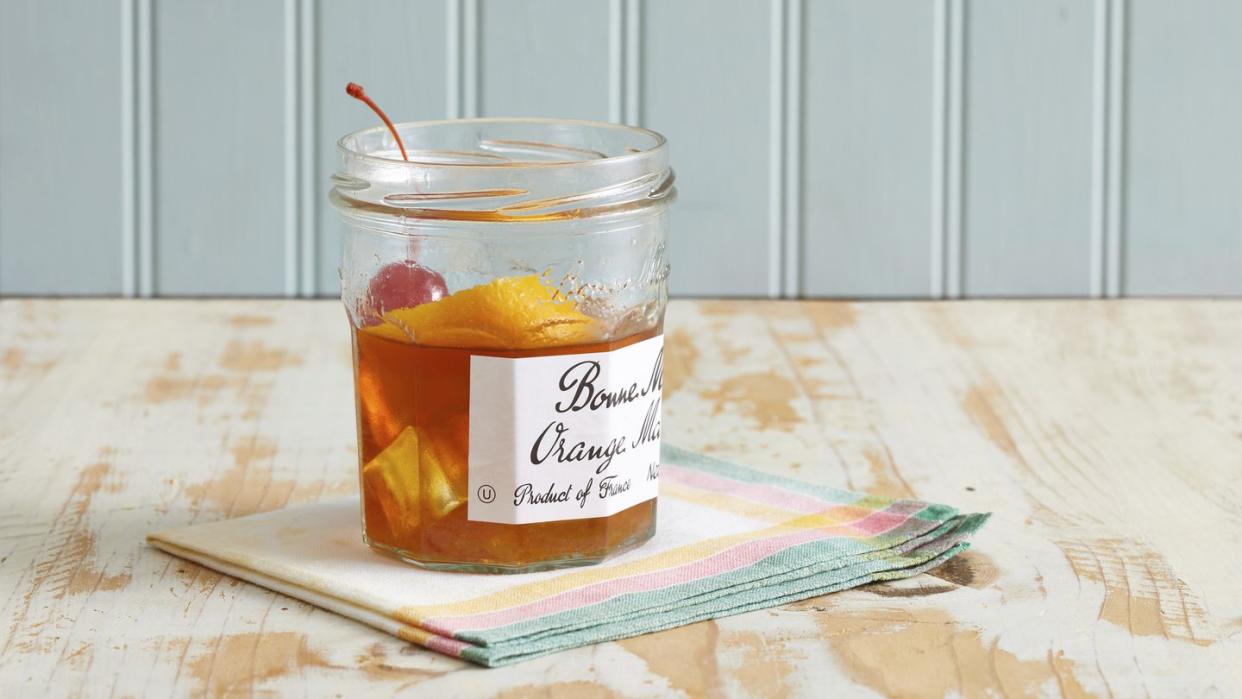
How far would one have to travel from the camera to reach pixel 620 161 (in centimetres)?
54

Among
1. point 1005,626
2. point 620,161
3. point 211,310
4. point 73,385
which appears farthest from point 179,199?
point 1005,626

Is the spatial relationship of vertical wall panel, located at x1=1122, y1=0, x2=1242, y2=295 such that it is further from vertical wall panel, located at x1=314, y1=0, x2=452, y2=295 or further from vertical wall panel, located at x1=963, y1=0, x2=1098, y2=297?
vertical wall panel, located at x1=314, y1=0, x2=452, y2=295

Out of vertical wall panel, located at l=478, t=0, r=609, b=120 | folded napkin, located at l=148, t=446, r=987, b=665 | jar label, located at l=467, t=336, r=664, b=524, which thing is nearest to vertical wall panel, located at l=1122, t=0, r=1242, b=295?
vertical wall panel, located at l=478, t=0, r=609, b=120

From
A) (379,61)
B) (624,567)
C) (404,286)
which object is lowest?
(624,567)

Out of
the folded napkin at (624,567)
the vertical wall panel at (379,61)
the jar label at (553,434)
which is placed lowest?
the folded napkin at (624,567)

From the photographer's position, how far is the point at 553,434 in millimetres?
539

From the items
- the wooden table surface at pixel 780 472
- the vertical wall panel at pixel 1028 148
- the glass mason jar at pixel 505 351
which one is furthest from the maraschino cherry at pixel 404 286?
the vertical wall panel at pixel 1028 148

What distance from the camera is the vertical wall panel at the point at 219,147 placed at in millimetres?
1184

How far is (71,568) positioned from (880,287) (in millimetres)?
814

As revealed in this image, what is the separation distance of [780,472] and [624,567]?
19 centimetres

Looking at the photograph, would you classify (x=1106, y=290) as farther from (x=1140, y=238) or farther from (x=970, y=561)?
(x=970, y=561)

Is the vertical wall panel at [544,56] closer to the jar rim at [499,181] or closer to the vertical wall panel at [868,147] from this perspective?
the vertical wall panel at [868,147]

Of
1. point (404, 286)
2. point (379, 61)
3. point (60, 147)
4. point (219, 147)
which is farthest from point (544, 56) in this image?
point (404, 286)

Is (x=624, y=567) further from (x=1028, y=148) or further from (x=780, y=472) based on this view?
(x=1028, y=148)
